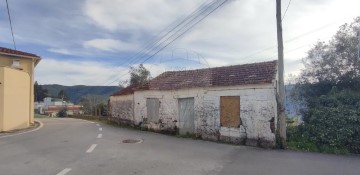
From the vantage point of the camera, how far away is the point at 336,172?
379 inches

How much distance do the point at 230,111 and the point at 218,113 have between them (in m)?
0.73

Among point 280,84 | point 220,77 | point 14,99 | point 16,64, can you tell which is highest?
point 16,64

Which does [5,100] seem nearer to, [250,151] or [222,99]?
[222,99]

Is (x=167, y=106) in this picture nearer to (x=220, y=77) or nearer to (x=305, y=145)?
(x=220, y=77)

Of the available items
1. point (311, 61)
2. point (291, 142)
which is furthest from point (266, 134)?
point (311, 61)

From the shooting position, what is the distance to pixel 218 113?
17.1m

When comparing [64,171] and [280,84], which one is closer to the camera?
[64,171]

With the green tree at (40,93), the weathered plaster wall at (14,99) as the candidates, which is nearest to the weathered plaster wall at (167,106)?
the weathered plaster wall at (14,99)

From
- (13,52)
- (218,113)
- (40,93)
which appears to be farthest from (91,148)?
(40,93)

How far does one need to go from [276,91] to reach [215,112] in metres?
3.36

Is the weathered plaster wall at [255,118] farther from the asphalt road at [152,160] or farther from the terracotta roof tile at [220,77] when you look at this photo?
the asphalt road at [152,160]

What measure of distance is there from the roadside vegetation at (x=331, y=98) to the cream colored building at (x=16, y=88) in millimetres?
15276

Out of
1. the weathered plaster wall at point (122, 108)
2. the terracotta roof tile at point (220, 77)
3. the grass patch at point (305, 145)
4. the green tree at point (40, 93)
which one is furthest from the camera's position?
the green tree at point (40, 93)

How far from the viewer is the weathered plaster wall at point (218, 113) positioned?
1509 centimetres
